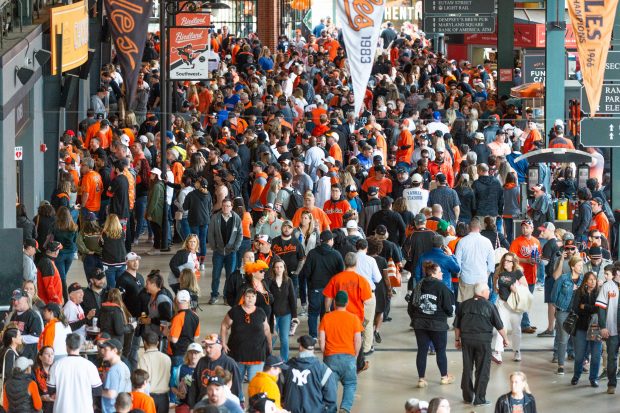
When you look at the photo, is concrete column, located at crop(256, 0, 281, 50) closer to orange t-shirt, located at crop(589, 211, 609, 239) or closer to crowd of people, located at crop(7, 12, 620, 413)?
crowd of people, located at crop(7, 12, 620, 413)

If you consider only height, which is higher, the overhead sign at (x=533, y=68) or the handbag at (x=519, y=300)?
the overhead sign at (x=533, y=68)

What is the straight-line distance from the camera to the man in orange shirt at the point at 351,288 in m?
17.5

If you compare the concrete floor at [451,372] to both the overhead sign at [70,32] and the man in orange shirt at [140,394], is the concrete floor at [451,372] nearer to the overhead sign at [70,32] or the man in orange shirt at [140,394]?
the man in orange shirt at [140,394]

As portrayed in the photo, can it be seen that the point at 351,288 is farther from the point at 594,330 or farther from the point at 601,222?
the point at 601,222

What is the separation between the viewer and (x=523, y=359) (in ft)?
62.0

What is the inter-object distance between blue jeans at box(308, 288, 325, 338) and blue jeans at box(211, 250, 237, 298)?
2.43 metres

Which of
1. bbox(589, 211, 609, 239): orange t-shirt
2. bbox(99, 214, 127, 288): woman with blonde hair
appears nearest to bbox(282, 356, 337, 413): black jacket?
bbox(99, 214, 127, 288): woman with blonde hair

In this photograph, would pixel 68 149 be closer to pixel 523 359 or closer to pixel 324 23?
pixel 523 359

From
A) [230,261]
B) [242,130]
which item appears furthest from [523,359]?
[242,130]

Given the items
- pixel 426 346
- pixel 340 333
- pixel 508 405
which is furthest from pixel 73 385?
pixel 426 346

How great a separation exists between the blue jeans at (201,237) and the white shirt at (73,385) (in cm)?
945

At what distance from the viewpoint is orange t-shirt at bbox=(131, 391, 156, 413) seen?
13.5 m

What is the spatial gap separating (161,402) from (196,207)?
878 cm

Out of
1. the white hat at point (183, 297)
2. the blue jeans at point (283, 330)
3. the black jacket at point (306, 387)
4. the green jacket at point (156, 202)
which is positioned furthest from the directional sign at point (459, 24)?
the black jacket at point (306, 387)
